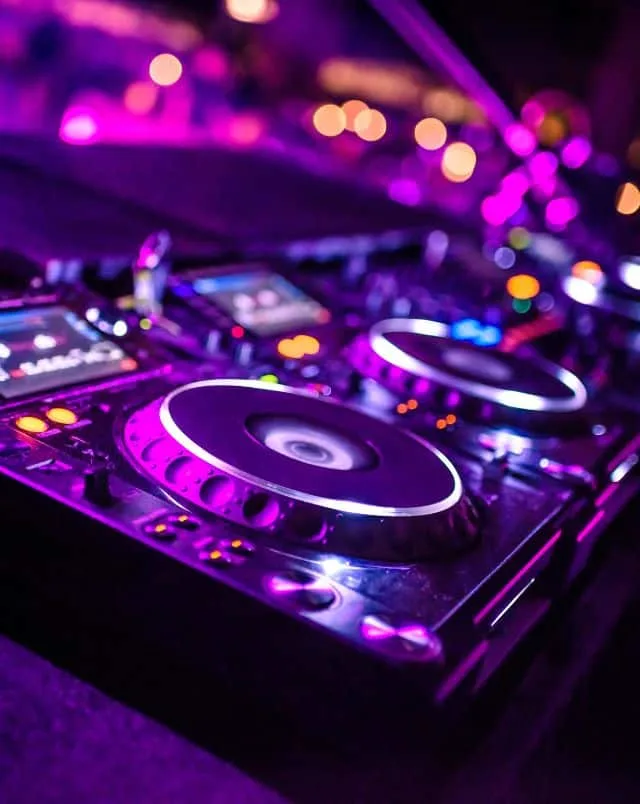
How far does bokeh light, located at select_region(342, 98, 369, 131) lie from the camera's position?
955cm

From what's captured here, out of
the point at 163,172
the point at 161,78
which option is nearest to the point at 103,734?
the point at 163,172

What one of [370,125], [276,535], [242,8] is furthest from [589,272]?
[370,125]

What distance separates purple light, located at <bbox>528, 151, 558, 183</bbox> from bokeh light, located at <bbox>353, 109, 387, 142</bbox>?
21.2ft

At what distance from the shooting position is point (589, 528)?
1.08 metres

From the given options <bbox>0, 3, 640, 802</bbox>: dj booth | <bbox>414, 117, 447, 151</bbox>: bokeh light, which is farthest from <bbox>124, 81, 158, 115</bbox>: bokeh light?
<bbox>0, 3, 640, 802</bbox>: dj booth

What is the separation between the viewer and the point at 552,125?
11.9ft

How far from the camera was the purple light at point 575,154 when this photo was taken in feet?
9.09

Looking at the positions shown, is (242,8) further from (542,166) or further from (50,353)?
(50,353)


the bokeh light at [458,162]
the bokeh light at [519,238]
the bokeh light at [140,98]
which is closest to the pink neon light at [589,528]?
the bokeh light at [519,238]

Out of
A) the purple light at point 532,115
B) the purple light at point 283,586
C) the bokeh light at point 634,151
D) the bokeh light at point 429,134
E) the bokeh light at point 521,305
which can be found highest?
the bokeh light at point 634,151

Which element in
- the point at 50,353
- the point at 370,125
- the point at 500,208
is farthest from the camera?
the point at 370,125

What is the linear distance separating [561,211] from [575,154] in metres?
0.18

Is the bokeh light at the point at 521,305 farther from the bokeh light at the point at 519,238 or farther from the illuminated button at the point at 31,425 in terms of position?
the illuminated button at the point at 31,425

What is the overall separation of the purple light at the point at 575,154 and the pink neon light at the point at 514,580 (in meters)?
2.01
